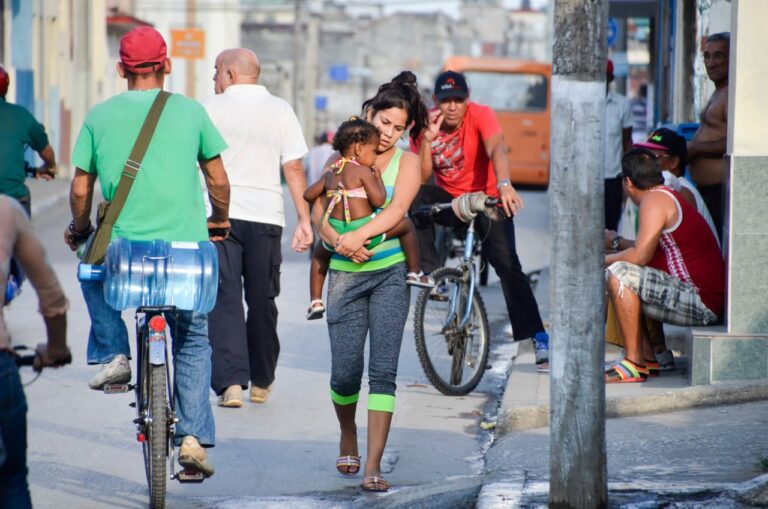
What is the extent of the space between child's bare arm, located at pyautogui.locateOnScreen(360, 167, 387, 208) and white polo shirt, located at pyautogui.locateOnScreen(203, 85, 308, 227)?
177 centimetres

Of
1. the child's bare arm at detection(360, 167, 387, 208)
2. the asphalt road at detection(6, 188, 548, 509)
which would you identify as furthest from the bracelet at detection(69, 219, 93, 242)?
the child's bare arm at detection(360, 167, 387, 208)

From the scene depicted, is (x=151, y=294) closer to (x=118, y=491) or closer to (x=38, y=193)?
(x=118, y=491)

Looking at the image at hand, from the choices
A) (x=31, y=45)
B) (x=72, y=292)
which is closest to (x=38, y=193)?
(x=31, y=45)

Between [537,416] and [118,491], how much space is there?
2184 mm

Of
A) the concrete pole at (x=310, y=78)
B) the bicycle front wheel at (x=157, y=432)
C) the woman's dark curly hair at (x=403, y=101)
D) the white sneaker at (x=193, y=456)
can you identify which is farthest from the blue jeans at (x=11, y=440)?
the concrete pole at (x=310, y=78)

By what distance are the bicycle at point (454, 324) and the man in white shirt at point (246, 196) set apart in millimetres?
932

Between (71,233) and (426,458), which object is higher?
(71,233)

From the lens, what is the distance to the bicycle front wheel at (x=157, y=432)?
207 inches

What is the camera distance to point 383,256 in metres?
6.00

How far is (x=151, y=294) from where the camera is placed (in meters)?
5.29

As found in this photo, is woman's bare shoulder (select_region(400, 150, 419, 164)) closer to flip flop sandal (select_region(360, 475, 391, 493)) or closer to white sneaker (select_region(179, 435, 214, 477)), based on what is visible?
flip flop sandal (select_region(360, 475, 391, 493))

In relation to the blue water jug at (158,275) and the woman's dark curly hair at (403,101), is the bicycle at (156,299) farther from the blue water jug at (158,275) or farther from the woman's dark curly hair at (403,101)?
the woman's dark curly hair at (403,101)

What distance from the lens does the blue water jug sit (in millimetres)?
5258

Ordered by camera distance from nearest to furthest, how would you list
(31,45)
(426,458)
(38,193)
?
(426,458), (38,193), (31,45)
